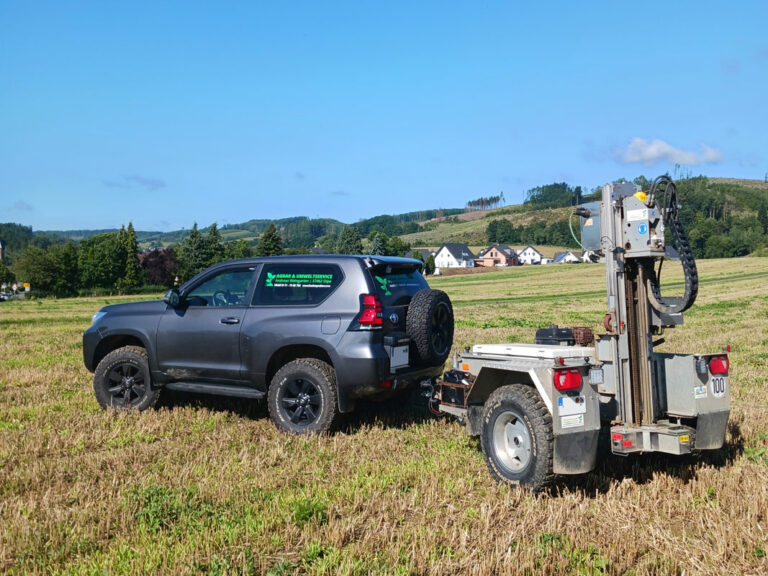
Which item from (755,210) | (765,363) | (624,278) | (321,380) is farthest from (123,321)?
(755,210)

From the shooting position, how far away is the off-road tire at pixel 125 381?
7965mm

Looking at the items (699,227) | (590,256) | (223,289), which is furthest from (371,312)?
(699,227)

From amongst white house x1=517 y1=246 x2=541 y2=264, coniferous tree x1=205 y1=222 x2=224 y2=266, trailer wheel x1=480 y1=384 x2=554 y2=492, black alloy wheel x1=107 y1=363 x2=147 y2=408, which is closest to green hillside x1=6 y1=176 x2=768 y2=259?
white house x1=517 y1=246 x2=541 y2=264

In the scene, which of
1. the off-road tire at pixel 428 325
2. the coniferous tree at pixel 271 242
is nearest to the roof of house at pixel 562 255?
the coniferous tree at pixel 271 242

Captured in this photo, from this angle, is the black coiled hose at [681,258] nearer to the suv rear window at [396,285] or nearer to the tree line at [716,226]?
the suv rear window at [396,285]

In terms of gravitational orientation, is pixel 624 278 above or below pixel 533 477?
above

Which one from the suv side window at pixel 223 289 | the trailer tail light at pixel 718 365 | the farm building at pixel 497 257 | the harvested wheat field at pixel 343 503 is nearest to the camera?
the harvested wheat field at pixel 343 503

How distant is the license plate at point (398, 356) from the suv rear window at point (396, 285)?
1.65 ft

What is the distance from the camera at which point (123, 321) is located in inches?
322

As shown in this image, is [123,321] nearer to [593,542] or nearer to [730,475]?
[593,542]

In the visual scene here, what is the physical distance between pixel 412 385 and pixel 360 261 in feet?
4.85

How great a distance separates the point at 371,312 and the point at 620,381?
8.52 ft

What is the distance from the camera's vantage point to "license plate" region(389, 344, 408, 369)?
22.0 feet

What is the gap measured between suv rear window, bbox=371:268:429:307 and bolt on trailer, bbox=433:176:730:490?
6.13ft
